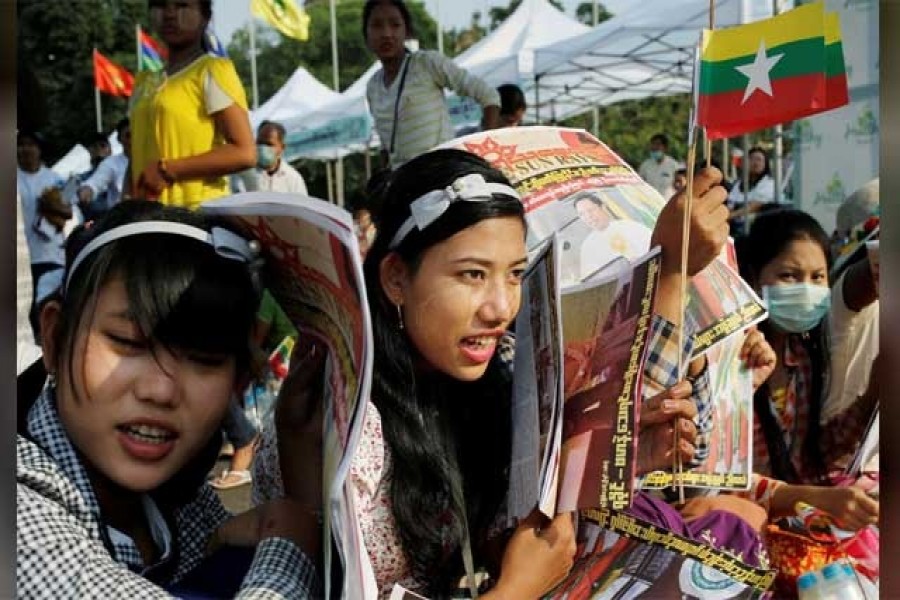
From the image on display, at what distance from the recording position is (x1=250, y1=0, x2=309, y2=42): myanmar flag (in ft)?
34.6

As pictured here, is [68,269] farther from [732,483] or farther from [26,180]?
[26,180]

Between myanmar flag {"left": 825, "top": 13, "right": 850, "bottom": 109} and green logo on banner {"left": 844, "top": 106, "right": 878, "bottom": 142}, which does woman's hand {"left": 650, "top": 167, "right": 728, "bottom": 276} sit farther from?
green logo on banner {"left": 844, "top": 106, "right": 878, "bottom": 142}

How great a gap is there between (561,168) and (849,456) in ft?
3.70

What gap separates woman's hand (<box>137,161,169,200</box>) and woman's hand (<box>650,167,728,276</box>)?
1671 millimetres

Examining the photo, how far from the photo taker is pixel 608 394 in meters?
1.65

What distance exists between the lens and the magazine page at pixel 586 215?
213 cm

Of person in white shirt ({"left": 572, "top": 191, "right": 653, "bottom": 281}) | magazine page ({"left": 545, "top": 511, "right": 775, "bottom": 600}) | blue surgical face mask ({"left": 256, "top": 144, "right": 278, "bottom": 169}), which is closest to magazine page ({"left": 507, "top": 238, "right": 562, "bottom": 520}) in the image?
magazine page ({"left": 545, "top": 511, "right": 775, "bottom": 600})

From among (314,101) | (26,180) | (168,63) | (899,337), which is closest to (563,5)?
(314,101)

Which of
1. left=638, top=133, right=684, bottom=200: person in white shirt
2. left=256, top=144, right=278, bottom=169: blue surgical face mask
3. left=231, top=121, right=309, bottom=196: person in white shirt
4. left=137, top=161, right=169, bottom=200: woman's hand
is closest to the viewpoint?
left=137, top=161, right=169, bottom=200: woman's hand

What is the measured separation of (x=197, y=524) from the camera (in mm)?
1710

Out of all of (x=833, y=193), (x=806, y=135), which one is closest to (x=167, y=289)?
(x=833, y=193)

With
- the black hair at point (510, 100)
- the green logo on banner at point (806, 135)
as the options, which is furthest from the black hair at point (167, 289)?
the green logo on banner at point (806, 135)

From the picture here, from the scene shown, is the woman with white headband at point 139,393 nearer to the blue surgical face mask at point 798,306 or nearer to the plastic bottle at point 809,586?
the plastic bottle at point 809,586

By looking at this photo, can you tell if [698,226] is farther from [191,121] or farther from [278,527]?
[191,121]
